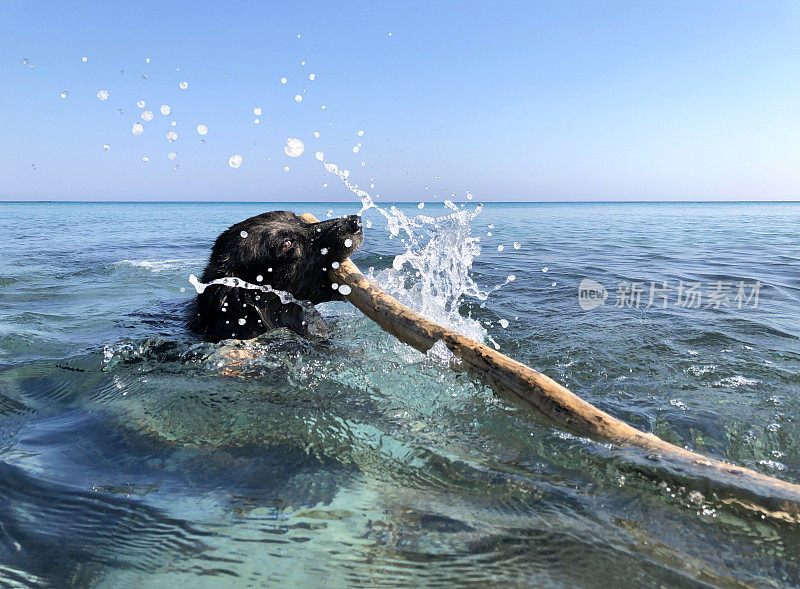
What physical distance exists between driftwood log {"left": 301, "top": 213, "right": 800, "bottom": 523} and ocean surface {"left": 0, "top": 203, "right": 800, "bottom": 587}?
0.23 ft

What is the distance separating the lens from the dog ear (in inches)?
180

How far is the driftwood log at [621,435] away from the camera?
2.05m

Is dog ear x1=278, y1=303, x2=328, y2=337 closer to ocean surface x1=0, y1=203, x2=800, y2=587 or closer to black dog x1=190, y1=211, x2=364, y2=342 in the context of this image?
black dog x1=190, y1=211, x2=364, y2=342

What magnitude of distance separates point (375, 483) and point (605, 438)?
113cm

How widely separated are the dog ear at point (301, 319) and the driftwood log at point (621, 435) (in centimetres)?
189

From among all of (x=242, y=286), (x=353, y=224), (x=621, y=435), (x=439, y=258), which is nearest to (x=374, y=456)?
(x=621, y=435)

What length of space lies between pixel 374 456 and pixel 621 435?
1.27 metres

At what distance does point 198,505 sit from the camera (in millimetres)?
2262

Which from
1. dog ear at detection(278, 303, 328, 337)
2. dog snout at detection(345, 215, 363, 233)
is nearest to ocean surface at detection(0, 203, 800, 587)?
dog ear at detection(278, 303, 328, 337)

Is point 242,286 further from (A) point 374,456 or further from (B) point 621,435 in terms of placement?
(B) point 621,435

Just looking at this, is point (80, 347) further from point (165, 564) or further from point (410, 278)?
point (410, 278)

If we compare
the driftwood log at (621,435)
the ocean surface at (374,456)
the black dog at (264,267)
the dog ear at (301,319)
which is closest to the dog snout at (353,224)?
the black dog at (264,267)

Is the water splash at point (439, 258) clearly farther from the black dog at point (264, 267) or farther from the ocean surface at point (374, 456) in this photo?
the black dog at point (264, 267)

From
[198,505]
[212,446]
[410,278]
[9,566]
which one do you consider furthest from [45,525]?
[410,278]
